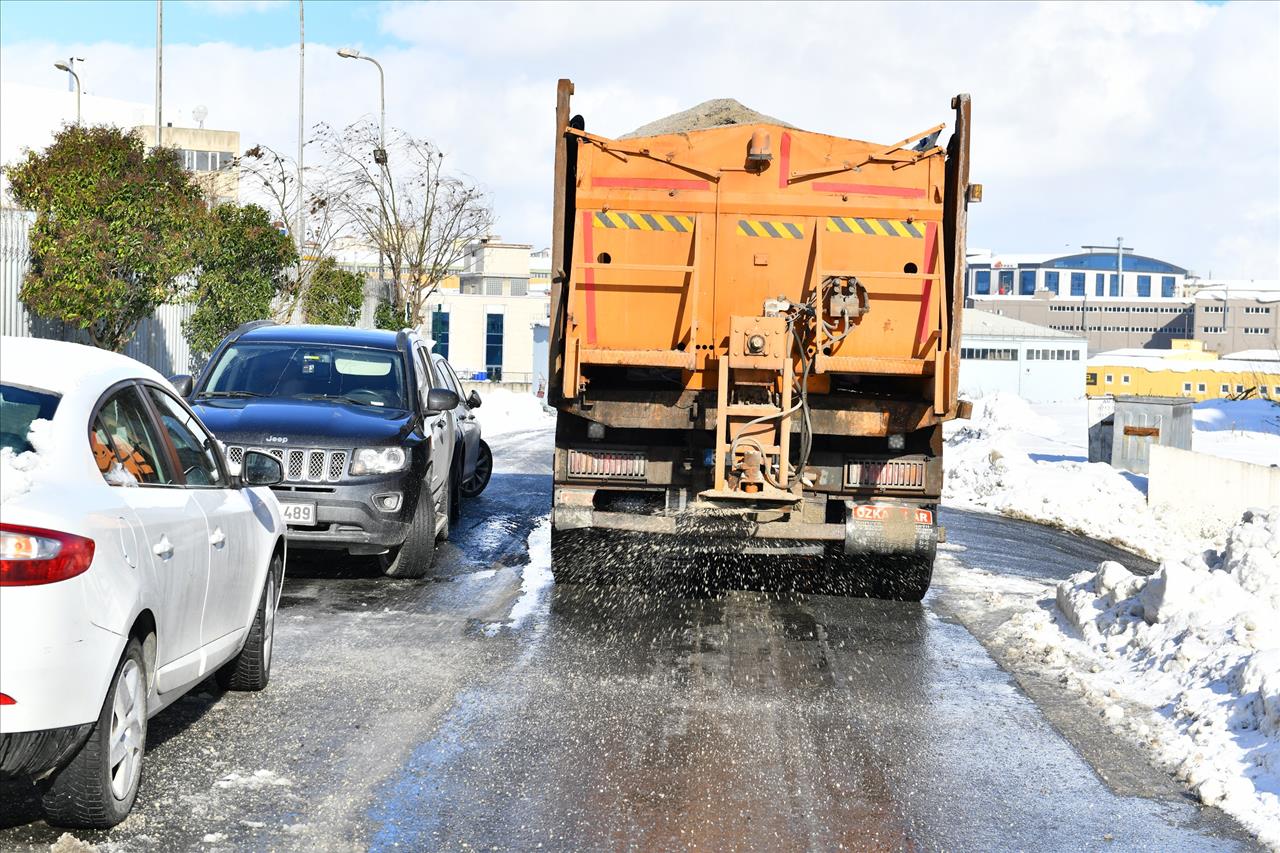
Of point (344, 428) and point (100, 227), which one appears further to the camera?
point (100, 227)

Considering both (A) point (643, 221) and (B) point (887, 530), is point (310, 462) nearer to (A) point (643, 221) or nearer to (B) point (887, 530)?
(A) point (643, 221)

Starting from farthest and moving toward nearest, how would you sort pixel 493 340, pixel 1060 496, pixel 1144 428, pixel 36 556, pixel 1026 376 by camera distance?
pixel 1026 376 < pixel 493 340 < pixel 1144 428 < pixel 1060 496 < pixel 36 556

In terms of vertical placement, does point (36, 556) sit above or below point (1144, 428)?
above

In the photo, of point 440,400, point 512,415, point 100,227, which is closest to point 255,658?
point 440,400

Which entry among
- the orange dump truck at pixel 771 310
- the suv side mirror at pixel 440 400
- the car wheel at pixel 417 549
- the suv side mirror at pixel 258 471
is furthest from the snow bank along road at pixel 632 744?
the suv side mirror at pixel 440 400

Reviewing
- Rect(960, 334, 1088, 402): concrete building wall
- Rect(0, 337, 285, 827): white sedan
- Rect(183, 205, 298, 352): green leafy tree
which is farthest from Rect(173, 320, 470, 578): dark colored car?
Rect(960, 334, 1088, 402): concrete building wall

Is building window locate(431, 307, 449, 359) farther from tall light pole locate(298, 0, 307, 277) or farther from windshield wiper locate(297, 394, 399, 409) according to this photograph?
windshield wiper locate(297, 394, 399, 409)

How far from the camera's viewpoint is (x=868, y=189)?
9.69 m

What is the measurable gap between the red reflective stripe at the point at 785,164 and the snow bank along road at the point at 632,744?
283 centimetres

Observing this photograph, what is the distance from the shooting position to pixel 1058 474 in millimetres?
19766

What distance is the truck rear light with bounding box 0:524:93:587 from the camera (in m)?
4.23

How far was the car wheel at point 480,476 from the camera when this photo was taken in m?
16.4

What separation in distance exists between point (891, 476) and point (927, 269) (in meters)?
1.38

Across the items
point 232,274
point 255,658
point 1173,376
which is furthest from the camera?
point 1173,376
